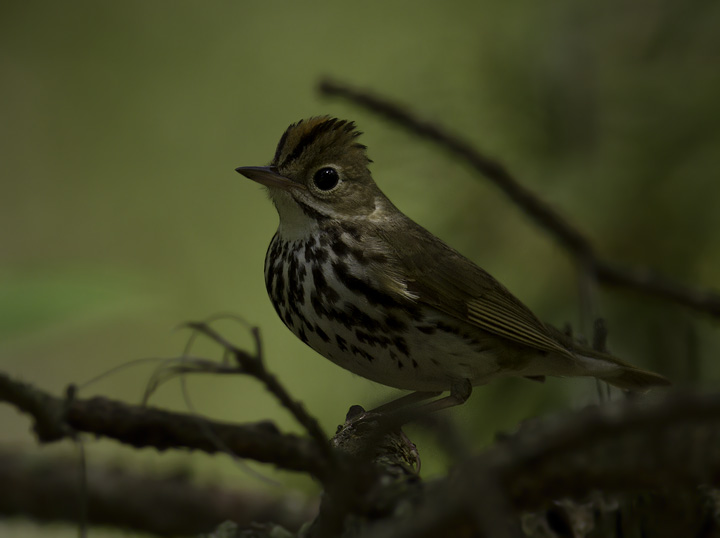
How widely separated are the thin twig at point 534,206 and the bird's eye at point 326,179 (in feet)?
2.06

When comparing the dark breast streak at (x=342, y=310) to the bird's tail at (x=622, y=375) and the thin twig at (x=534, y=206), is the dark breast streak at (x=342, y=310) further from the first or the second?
the bird's tail at (x=622, y=375)

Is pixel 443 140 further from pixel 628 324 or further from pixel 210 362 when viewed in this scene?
pixel 210 362

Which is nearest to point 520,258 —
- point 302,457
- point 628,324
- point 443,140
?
point 628,324

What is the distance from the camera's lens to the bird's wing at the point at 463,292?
10.3ft

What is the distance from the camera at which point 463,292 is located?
10.7 feet

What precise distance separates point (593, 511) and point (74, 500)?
6.62ft

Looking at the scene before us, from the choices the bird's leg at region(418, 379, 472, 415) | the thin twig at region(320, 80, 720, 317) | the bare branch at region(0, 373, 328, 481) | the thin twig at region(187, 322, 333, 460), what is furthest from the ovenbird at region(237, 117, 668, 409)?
the thin twig at region(187, 322, 333, 460)

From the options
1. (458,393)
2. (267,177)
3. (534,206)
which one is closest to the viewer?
(534,206)

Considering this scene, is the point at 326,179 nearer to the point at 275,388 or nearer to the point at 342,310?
the point at 342,310

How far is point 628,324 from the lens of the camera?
3.45m

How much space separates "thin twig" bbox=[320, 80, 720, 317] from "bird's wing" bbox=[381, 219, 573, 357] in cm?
40

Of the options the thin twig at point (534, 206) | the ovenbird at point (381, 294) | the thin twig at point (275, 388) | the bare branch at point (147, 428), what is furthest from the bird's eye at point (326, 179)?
the thin twig at point (275, 388)

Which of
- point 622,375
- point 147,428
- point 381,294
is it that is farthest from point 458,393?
point 147,428

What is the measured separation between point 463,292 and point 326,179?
73cm
